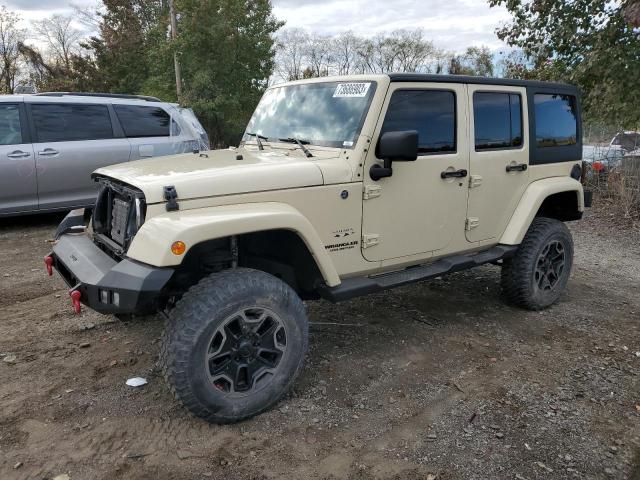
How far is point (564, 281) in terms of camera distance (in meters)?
4.69

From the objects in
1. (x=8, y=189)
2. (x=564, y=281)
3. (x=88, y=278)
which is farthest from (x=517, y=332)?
(x=8, y=189)

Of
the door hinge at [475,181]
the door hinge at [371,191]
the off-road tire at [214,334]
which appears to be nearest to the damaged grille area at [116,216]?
the off-road tire at [214,334]

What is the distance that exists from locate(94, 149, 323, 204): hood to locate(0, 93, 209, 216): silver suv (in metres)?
3.95

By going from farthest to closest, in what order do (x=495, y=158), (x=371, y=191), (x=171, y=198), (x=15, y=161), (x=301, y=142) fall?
(x=15, y=161) → (x=495, y=158) → (x=301, y=142) → (x=371, y=191) → (x=171, y=198)

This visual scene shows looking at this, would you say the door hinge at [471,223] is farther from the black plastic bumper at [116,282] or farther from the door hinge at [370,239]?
the black plastic bumper at [116,282]

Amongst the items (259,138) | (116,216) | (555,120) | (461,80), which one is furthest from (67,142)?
(555,120)

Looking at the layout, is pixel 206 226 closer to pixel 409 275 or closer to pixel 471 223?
pixel 409 275

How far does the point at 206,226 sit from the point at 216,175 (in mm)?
392

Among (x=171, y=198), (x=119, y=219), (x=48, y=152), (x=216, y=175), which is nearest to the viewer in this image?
(x=171, y=198)

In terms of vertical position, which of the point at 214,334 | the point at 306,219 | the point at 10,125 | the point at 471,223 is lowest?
the point at 214,334

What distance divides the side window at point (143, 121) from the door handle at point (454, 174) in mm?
5226

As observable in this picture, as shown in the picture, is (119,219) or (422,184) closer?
(119,219)

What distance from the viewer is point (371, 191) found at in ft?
10.7

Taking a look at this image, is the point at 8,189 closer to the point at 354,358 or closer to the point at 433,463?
the point at 354,358
